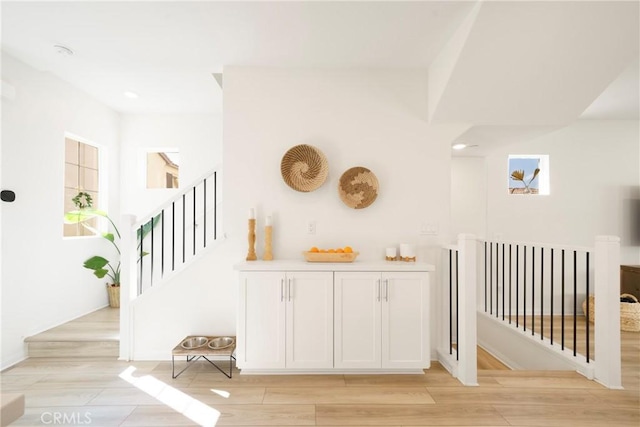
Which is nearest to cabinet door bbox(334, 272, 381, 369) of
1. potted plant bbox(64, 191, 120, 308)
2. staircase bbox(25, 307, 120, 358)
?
staircase bbox(25, 307, 120, 358)

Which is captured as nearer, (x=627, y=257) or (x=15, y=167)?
(x=15, y=167)

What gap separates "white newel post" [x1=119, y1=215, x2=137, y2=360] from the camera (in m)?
3.23

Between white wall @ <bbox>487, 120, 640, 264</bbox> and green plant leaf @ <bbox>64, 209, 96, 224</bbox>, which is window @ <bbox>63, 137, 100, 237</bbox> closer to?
green plant leaf @ <bbox>64, 209, 96, 224</bbox>

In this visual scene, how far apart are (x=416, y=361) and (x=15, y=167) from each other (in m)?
3.90

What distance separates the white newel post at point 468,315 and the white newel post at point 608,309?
91cm

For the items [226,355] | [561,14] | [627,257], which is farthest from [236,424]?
[627,257]

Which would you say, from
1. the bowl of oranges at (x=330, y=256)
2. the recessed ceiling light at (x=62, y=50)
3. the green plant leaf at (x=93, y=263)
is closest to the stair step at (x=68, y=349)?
the green plant leaf at (x=93, y=263)

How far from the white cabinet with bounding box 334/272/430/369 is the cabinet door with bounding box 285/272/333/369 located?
0.07 metres

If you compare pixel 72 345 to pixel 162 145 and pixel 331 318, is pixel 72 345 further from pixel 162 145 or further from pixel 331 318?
pixel 162 145

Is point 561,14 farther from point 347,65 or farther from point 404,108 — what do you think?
point 347,65

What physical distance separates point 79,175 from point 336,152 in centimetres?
322

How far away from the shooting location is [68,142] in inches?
163

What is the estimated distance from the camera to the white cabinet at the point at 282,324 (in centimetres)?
286

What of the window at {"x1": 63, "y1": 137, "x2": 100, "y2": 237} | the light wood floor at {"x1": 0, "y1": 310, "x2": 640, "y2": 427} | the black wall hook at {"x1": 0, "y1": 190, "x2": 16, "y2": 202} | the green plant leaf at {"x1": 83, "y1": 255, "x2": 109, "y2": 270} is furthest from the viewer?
the window at {"x1": 63, "y1": 137, "x2": 100, "y2": 237}
